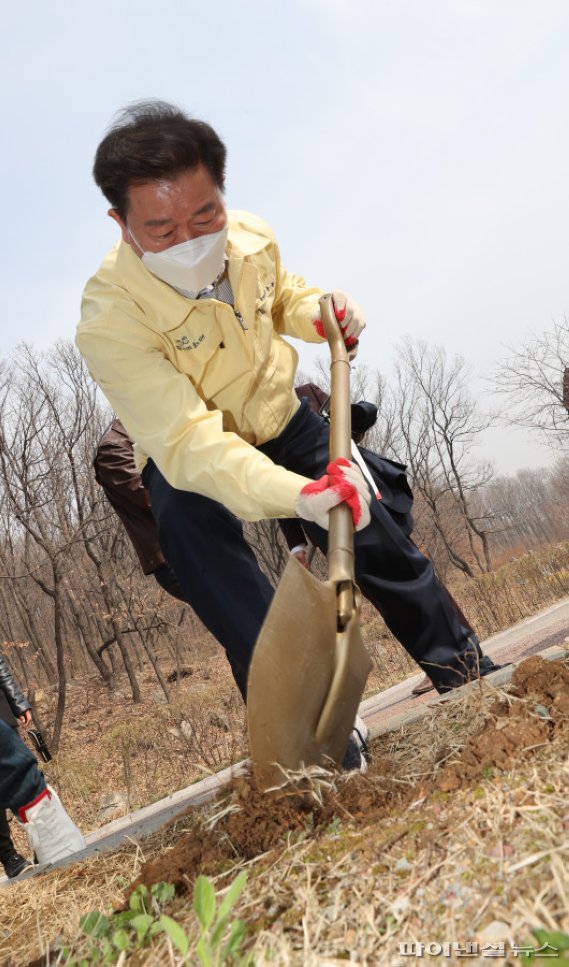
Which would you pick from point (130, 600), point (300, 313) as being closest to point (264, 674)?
point (300, 313)

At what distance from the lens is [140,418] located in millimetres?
2328

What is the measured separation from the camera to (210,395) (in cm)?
250

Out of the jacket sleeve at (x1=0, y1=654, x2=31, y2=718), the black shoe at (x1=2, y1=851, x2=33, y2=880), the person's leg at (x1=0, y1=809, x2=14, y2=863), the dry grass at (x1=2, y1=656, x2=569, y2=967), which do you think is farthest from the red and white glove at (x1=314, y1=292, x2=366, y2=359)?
the jacket sleeve at (x1=0, y1=654, x2=31, y2=718)

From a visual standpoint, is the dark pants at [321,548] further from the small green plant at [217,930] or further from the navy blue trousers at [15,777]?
the small green plant at [217,930]

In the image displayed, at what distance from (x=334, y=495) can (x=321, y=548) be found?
668mm

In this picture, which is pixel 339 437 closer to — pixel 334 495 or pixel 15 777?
pixel 334 495

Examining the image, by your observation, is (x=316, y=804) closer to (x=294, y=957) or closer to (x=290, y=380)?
(x=294, y=957)

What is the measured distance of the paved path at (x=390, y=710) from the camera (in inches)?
90.2

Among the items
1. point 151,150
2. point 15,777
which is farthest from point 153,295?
point 15,777

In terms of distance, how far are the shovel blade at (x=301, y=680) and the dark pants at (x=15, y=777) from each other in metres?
1.85

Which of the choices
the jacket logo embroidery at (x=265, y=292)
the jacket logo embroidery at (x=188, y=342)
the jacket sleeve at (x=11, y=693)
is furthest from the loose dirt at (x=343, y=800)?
the jacket sleeve at (x=11, y=693)

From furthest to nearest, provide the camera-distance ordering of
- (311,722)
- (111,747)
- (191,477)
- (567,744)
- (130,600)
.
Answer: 1. (130,600)
2. (111,747)
3. (191,477)
4. (311,722)
5. (567,744)

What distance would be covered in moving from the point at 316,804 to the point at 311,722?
233 mm

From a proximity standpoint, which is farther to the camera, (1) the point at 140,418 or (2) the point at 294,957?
(1) the point at 140,418
